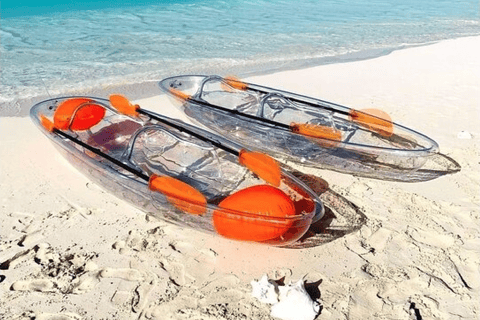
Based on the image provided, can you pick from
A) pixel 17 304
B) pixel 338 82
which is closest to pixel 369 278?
pixel 17 304

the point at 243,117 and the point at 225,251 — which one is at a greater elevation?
the point at 243,117

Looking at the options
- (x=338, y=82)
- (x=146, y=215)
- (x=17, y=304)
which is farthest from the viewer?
(x=338, y=82)

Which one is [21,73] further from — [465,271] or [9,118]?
[465,271]

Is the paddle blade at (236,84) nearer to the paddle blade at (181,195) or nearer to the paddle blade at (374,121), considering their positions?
the paddle blade at (374,121)

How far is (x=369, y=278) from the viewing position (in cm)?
298

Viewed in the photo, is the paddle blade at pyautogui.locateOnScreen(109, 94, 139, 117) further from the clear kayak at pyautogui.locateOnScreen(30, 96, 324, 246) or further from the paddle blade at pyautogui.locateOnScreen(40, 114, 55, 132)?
the paddle blade at pyautogui.locateOnScreen(40, 114, 55, 132)

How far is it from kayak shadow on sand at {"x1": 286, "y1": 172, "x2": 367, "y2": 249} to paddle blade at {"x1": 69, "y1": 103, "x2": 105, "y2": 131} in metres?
2.39

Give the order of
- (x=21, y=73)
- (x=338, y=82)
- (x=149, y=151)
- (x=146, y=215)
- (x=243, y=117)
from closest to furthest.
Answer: (x=146, y=215) → (x=149, y=151) → (x=243, y=117) → (x=338, y=82) → (x=21, y=73)

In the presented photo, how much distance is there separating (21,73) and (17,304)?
654 centimetres

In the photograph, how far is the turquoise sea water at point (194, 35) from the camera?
8.46 meters

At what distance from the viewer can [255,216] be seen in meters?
2.91

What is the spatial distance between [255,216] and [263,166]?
2.44ft

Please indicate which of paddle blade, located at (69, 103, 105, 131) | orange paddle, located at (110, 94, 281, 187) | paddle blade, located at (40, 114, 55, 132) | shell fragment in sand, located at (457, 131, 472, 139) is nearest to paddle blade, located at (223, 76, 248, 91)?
orange paddle, located at (110, 94, 281, 187)

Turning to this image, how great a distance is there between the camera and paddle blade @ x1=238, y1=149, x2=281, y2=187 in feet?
11.5
